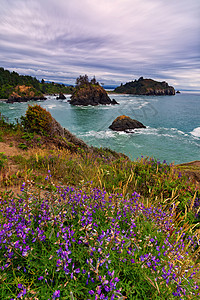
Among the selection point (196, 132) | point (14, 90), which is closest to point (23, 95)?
point (14, 90)

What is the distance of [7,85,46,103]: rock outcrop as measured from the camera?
91.4m

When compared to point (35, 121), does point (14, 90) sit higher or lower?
higher

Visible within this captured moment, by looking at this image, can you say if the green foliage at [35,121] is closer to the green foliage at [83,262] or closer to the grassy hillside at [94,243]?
the grassy hillside at [94,243]

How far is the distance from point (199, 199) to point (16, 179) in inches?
203

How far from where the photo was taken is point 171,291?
4.61ft

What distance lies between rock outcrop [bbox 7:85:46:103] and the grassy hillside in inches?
4063

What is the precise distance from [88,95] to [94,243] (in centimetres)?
10182

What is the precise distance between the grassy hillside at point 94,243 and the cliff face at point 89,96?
9496 cm

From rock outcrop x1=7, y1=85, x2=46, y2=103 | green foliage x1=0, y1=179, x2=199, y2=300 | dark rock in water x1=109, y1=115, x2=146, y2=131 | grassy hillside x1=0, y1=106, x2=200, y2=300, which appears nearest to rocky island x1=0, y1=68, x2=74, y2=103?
rock outcrop x1=7, y1=85, x2=46, y2=103

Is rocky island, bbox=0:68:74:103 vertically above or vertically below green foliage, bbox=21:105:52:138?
above

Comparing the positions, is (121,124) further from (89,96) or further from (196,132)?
(89,96)

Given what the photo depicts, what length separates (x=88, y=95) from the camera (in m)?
97.2

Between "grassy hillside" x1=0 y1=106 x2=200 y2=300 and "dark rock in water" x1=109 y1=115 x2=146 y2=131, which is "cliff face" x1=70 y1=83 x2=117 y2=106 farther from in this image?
"grassy hillside" x1=0 y1=106 x2=200 y2=300

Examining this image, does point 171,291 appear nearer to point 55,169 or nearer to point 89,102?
point 55,169
